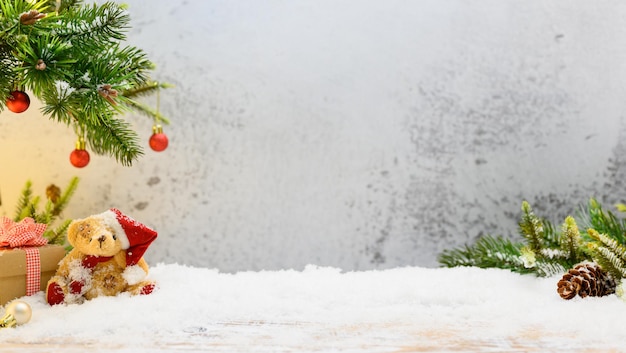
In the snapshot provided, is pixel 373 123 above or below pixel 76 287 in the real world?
above

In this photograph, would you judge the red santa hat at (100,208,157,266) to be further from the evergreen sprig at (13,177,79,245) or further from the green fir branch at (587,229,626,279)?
the green fir branch at (587,229,626,279)

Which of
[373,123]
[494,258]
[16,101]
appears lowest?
[494,258]

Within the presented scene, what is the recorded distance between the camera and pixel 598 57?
4.65ft

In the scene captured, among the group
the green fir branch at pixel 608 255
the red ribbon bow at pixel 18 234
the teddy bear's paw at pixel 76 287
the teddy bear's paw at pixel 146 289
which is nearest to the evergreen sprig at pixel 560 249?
the green fir branch at pixel 608 255

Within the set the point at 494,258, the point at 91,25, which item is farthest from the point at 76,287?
the point at 494,258

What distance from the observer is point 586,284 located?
88 cm

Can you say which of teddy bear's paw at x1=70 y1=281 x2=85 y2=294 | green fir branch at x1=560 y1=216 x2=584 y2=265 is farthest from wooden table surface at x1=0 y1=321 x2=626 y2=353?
green fir branch at x1=560 y1=216 x2=584 y2=265

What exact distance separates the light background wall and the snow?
363 millimetres

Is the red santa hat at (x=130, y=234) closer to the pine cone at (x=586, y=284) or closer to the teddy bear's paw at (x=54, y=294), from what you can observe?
the teddy bear's paw at (x=54, y=294)

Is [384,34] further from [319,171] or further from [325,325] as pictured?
[325,325]

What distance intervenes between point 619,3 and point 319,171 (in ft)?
3.15

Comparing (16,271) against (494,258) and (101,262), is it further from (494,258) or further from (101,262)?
(494,258)

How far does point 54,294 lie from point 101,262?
9 cm

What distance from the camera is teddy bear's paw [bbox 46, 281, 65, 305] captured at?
33.8 inches
